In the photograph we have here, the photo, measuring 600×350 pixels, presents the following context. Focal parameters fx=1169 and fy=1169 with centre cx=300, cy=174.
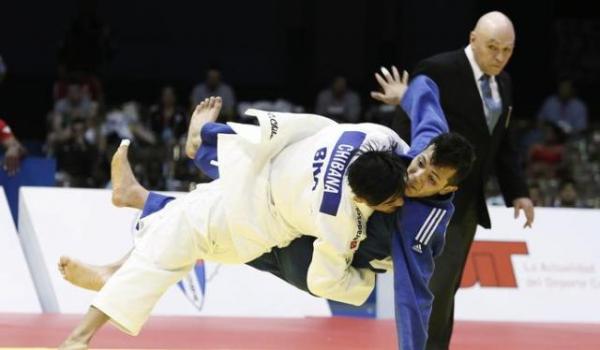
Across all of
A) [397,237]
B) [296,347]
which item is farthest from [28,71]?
[397,237]

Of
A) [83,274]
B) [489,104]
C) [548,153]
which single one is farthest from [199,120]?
[548,153]

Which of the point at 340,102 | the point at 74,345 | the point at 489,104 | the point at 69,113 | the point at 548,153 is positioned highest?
the point at 489,104

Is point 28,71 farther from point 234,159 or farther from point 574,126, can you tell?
point 234,159

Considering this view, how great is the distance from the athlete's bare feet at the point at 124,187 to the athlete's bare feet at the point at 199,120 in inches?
10.2

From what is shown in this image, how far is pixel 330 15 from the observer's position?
14.1 meters

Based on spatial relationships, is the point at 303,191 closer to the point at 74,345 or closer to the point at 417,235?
the point at 417,235

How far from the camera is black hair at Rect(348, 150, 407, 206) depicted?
371 cm

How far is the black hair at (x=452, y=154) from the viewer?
382 centimetres

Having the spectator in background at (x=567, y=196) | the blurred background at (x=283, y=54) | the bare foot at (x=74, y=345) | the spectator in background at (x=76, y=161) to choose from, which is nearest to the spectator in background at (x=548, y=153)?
the blurred background at (x=283, y=54)

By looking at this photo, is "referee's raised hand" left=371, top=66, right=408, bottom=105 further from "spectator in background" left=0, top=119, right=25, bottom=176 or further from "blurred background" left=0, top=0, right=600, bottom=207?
"blurred background" left=0, top=0, right=600, bottom=207

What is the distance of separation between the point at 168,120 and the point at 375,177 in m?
7.18

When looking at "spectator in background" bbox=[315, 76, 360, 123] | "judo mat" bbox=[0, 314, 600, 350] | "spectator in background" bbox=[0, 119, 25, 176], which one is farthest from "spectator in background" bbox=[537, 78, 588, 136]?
"spectator in background" bbox=[0, 119, 25, 176]

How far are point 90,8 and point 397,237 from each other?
10128 millimetres

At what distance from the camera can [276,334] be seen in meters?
5.81
